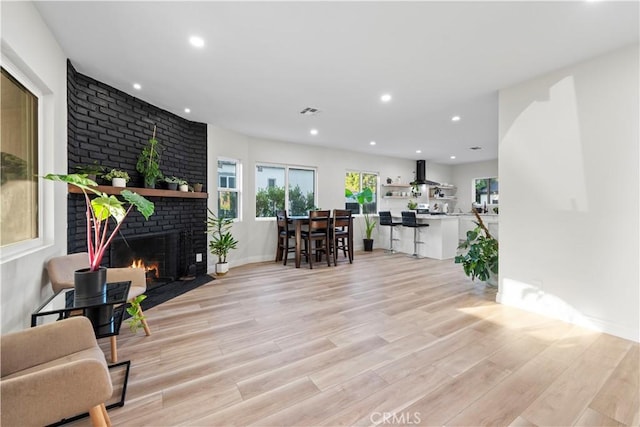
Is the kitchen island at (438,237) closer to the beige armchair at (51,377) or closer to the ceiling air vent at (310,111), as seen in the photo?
the ceiling air vent at (310,111)

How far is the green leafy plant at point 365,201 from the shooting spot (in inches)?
279

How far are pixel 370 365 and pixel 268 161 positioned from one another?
15.3ft

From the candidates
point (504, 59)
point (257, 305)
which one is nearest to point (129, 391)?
point (257, 305)

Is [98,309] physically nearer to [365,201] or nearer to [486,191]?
[365,201]

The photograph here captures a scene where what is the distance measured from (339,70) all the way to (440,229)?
14.1 feet

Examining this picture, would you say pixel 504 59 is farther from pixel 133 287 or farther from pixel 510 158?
pixel 133 287

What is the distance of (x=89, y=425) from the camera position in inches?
58.4

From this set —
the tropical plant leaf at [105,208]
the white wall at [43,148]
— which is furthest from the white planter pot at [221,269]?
the tropical plant leaf at [105,208]

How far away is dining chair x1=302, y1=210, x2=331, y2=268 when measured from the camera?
16.7 ft

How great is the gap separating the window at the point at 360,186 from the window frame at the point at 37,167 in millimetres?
5591

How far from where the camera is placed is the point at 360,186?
738cm

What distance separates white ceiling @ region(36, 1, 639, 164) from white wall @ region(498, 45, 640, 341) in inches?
10.1

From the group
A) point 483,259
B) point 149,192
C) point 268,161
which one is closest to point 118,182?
point 149,192

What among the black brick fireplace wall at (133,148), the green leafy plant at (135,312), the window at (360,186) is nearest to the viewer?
the green leafy plant at (135,312)
